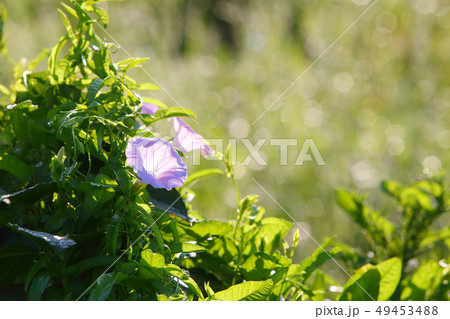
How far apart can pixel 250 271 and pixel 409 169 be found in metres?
1.71

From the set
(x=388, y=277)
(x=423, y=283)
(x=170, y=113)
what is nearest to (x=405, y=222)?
(x=423, y=283)

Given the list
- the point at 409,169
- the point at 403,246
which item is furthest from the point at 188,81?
the point at 403,246

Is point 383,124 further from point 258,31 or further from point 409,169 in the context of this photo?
point 258,31

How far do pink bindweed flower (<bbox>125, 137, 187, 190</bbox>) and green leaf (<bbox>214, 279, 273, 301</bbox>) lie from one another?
149 millimetres

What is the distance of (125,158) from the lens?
0.64m

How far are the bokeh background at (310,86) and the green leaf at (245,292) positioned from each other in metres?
1.26

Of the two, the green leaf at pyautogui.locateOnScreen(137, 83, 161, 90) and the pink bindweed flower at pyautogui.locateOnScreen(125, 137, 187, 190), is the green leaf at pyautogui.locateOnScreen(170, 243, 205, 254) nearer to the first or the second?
the pink bindweed flower at pyautogui.locateOnScreen(125, 137, 187, 190)

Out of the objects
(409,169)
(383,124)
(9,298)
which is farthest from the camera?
(383,124)

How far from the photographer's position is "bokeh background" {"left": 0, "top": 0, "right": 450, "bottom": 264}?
83.6 inches

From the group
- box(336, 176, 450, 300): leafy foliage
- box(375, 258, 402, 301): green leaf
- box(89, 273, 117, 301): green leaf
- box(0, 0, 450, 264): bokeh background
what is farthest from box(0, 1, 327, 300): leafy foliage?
box(0, 0, 450, 264): bokeh background

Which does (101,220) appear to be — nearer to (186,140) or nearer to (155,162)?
(155,162)

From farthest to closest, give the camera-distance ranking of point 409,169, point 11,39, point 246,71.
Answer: point 246,71 < point 409,169 < point 11,39

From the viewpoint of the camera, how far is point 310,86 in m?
2.83

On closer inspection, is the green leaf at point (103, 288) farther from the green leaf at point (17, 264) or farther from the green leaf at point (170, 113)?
the green leaf at point (170, 113)
